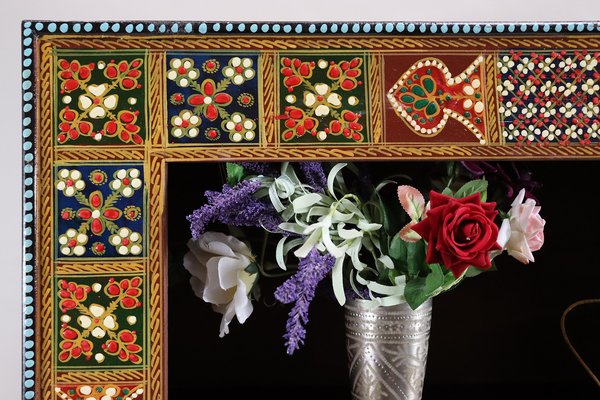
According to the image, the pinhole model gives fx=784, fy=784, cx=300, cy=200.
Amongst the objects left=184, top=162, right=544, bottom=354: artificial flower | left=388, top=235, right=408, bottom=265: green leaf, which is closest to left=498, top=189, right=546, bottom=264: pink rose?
left=184, top=162, right=544, bottom=354: artificial flower

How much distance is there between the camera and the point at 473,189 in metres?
0.90

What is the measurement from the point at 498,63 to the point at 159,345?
480mm

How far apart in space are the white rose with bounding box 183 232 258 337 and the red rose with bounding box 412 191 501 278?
0.25m

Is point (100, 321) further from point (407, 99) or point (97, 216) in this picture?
point (407, 99)

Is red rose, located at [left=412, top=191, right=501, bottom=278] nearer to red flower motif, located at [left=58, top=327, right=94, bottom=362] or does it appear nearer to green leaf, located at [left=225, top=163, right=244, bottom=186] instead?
green leaf, located at [left=225, top=163, right=244, bottom=186]

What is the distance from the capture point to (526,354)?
119 centimetres

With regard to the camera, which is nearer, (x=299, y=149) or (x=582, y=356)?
(x=299, y=149)

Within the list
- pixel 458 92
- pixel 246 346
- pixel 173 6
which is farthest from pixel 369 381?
pixel 173 6

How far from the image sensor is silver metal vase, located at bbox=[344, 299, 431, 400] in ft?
3.11

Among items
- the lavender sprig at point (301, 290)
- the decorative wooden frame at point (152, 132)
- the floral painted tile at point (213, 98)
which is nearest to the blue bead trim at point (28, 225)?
the decorative wooden frame at point (152, 132)

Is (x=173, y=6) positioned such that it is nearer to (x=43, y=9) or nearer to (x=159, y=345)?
(x=43, y=9)

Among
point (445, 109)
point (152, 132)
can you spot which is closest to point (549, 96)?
point (445, 109)

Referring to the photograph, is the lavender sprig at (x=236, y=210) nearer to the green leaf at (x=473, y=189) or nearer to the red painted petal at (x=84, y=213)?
the red painted petal at (x=84, y=213)

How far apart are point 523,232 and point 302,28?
334 mm
